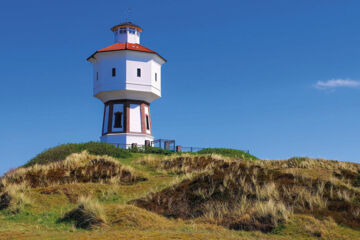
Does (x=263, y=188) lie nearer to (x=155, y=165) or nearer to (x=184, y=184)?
(x=184, y=184)

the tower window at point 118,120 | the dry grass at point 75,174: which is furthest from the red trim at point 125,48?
the dry grass at point 75,174

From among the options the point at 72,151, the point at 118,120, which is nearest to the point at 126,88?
the point at 118,120

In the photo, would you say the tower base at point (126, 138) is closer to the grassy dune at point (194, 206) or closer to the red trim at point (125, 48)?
the red trim at point (125, 48)

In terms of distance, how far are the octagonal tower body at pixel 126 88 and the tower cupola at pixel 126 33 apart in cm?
178

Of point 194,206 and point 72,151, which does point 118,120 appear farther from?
point 194,206

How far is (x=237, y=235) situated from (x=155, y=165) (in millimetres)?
17945

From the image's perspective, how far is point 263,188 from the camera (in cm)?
1543

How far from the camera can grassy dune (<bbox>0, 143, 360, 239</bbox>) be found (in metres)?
11.6

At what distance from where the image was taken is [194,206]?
15328 millimetres

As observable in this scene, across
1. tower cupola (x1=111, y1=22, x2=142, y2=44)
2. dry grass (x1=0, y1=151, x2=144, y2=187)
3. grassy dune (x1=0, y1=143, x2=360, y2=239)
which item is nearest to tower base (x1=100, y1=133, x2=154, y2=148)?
tower cupola (x1=111, y1=22, x2=142, y2=44)

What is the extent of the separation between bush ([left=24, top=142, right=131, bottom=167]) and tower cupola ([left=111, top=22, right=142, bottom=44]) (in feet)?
57.0

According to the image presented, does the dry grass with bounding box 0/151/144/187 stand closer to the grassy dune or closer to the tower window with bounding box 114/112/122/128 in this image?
the grassy dune

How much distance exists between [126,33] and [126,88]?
26.3ft

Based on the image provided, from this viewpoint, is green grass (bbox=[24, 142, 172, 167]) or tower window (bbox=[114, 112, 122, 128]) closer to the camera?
green grass (bbox=[24, 142, 172, 167])
